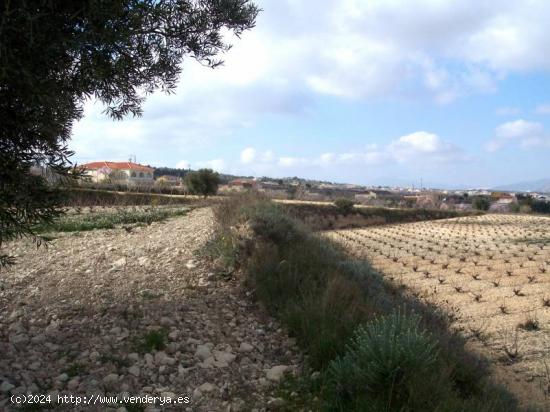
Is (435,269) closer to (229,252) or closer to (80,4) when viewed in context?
(229,252)

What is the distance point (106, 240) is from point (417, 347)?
770 centimetres

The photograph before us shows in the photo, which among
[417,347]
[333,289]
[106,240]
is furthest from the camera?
[106,240]

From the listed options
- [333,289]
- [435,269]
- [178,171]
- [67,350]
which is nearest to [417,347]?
[333,289]

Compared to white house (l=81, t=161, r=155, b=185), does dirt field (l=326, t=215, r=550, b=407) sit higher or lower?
lower

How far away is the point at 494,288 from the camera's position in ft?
39.5

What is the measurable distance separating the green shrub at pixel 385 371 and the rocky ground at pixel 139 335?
0.64 m

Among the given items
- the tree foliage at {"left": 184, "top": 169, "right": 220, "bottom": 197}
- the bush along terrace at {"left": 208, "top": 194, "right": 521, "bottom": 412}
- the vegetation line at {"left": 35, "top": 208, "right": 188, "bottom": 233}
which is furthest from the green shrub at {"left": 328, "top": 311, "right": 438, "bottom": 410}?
the tree foliage at {"left": 184, "top": 169, "right": 220, "bottom": 197}

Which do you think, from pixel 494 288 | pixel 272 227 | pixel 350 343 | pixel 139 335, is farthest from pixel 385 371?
pixel 494 288

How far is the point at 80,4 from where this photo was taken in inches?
128

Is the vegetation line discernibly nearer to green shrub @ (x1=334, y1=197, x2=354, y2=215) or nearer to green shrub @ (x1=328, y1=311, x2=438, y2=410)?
green shrub @ (x1=328, y1=311, x2=438, y2=410)

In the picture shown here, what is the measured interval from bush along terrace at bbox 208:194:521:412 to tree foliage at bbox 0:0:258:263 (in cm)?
273

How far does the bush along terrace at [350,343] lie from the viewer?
11.8ft

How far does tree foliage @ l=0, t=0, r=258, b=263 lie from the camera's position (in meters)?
3.03

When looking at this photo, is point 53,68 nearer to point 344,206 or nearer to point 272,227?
point 272,227
